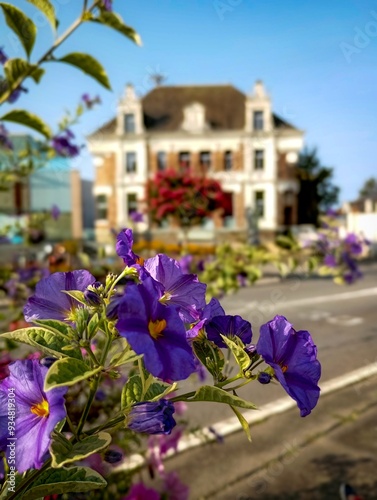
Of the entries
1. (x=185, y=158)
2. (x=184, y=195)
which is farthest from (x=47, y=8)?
(x=185, y=158)

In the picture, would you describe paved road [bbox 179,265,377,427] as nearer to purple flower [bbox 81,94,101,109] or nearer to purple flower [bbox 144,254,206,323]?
purple flower [bbox 81,94,101,109]

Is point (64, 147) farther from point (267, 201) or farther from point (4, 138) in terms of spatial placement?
point (267, 201)

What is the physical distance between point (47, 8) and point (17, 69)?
0.14m

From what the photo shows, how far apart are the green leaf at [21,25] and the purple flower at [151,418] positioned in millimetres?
806

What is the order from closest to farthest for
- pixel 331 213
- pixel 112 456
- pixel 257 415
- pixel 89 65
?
pixel 112 456, pixel 89 65, pixel 331 213, pixel 257 415

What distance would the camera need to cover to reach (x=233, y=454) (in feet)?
8.73

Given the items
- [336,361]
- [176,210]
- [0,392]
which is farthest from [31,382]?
[176,210]

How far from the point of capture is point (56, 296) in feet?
1.45

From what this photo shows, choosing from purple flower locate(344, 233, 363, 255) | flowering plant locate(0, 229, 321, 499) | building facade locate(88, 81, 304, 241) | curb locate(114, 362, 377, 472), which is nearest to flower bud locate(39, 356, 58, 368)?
flowering plant locate(0, 229, 321, 499)

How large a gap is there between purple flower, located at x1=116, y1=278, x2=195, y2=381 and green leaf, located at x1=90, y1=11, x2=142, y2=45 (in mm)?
884

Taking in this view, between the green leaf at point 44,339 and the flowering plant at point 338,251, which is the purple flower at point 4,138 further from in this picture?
the green leaf at point 44,339

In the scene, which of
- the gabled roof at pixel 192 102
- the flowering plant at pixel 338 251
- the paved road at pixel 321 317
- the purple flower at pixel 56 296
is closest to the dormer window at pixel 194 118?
the gabled roof at pixel 192 102

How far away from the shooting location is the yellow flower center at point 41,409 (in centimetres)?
38

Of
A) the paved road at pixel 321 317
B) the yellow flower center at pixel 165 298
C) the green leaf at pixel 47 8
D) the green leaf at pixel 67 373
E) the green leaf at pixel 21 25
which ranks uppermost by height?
the green leaf at pixel 47 8
